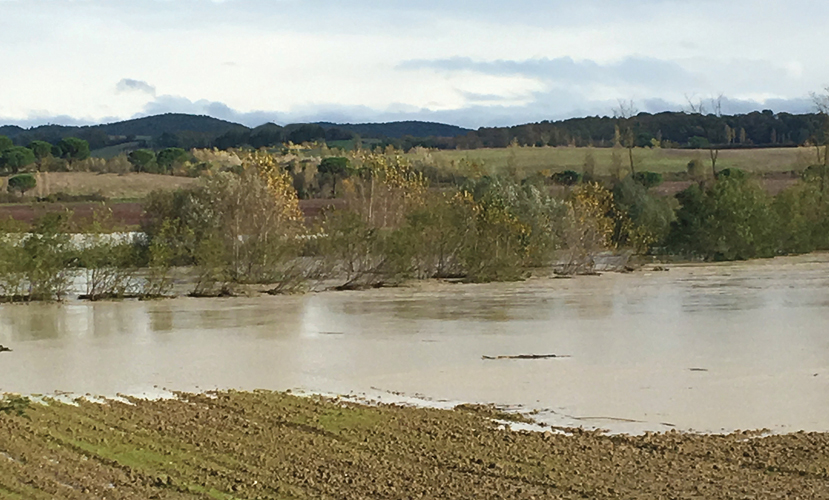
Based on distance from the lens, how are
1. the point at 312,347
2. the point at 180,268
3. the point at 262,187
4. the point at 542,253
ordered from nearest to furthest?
the point at 312,347 < the point at 180,268 < the point at 542,253 < the point at 262,187

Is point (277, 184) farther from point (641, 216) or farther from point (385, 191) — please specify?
point (641, 216)

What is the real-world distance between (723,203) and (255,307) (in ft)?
57.8

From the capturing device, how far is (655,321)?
68.3 feet

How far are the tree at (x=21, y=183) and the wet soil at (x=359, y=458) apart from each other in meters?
47.6

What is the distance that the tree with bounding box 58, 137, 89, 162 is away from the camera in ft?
250

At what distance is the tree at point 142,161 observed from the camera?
66.7 m

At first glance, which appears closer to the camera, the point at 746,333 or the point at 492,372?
the point at 492,372

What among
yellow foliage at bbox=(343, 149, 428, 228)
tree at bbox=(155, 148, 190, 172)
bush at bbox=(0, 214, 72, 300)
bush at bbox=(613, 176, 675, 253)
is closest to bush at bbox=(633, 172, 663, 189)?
bush at bbox=(613, 176, 675, 253)

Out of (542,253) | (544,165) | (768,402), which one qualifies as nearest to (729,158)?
(544,165)

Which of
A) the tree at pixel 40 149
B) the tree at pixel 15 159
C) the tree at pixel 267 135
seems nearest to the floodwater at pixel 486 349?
the tree at pixel 15 159

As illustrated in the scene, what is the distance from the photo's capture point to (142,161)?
6844cm

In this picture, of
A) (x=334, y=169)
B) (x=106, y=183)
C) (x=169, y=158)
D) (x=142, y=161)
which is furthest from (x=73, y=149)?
(x=334, y=169)

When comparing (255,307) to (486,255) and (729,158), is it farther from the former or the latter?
(729,158)

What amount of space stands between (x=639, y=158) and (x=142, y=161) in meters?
30.2
